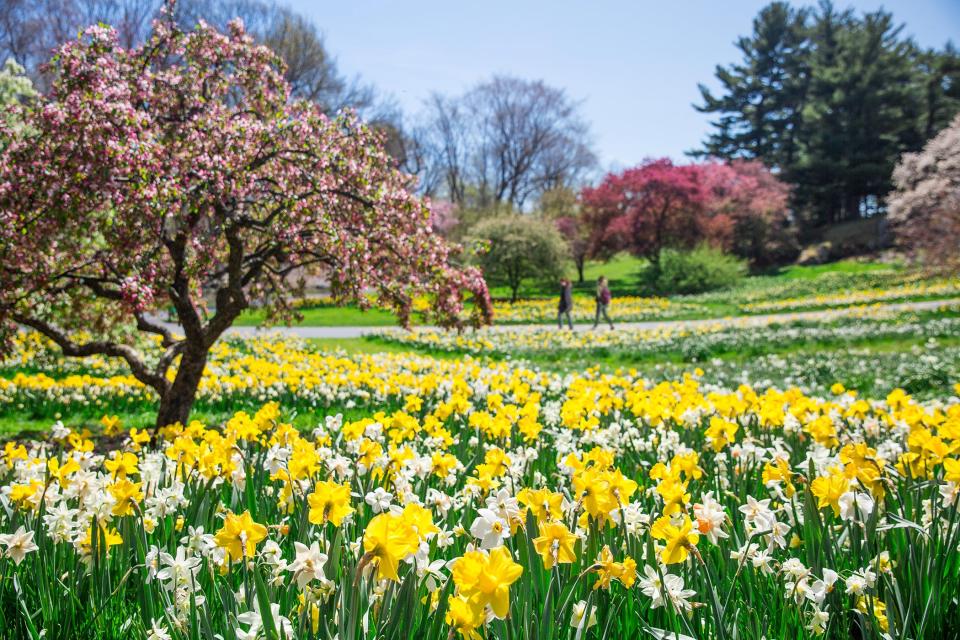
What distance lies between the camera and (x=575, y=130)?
139ft

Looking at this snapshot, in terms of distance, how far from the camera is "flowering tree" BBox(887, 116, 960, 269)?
623 inches

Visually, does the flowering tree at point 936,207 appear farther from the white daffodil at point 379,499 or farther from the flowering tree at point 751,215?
the white daffodil at point 379,499

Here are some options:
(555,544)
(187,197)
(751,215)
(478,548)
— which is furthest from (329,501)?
(751,215)

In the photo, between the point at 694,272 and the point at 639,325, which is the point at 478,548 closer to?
the point at 639,325

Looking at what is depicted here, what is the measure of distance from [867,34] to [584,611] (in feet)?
148

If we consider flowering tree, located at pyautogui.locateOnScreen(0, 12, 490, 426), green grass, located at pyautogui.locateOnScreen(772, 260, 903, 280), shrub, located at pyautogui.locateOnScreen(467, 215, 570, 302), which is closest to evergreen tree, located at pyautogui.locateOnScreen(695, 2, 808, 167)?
green grass, located at pyautogui.locateOnScreen(772, 260, 903, 280)

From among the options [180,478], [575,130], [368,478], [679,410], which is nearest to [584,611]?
[368,478]

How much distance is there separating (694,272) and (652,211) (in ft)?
17.1

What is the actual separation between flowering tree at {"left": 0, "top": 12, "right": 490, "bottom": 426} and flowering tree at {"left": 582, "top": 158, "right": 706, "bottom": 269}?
28.2 m

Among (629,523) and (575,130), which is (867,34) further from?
(629,523)

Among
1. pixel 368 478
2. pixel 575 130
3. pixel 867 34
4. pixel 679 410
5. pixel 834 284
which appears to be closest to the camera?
pixel 368 478

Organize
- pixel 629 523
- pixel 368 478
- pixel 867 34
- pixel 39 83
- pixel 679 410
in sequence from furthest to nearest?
pixel 867 34
pixel 39 83
pixel 679 410
pixel 368 478
pixel 629 523

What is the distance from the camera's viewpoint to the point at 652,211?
32.3 meters

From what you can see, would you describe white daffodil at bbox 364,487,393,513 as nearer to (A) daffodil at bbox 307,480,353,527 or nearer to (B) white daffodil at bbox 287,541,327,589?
(A) daffodil at bbox 307,480,353,527
